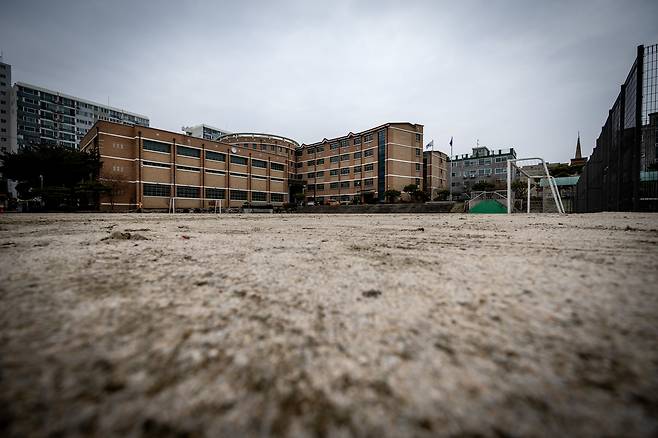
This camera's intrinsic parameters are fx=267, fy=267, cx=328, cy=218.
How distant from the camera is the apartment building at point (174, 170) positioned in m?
29.8

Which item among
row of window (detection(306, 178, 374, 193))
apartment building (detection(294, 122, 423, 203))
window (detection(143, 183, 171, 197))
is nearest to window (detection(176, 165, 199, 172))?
window (detection(143, 183, 171, 197))

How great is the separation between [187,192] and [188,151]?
5.48 meters

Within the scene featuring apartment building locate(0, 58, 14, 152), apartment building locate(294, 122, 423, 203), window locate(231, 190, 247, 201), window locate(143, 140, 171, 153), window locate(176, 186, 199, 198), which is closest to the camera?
window locate(143, 140, 171, 153)

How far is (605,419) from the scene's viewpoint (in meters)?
0.47

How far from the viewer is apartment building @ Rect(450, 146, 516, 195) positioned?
5488cm

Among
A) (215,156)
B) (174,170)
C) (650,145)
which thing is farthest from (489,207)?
(174,170)

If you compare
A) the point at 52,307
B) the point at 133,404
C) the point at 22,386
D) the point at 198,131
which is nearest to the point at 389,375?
the point at 133,404

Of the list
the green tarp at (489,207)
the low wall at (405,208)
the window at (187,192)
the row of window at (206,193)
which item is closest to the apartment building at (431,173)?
the low wall at (405,208)

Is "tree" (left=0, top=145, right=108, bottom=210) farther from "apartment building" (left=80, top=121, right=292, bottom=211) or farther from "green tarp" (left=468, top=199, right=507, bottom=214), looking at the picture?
"green tarp" (left=468, top=199, right=507, bottom=214)

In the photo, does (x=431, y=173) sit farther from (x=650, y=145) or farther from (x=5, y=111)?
(x=5, y=111)

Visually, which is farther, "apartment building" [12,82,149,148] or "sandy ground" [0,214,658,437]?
"apartment building" [12,82,149,148]

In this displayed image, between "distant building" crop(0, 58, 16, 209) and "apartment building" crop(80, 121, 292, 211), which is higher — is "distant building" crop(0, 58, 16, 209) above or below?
above

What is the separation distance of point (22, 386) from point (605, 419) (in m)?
1.10

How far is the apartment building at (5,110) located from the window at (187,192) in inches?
2408
